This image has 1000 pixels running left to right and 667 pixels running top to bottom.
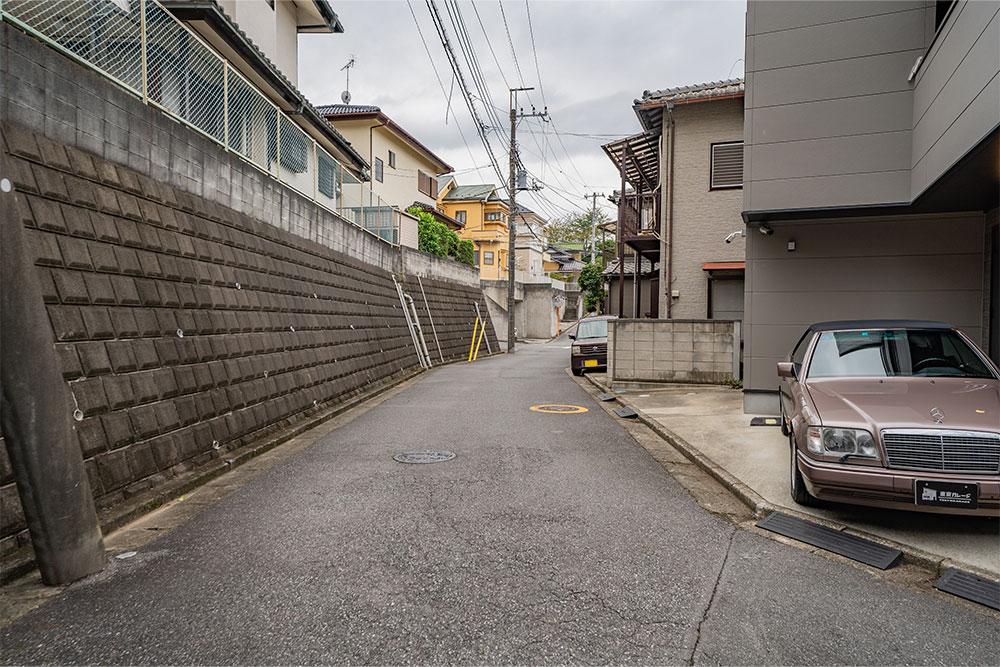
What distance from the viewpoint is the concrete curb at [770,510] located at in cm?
353

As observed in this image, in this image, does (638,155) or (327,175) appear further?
(638,155)

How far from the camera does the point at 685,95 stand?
13.6m

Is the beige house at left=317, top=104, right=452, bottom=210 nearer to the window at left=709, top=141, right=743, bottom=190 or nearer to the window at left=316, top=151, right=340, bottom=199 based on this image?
the window at left=316, top=151, right=340, bottom=199

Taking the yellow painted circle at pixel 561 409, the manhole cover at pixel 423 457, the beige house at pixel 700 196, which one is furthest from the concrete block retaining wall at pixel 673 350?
the manhole cover at pixel 423 457

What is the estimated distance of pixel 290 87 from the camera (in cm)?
1301

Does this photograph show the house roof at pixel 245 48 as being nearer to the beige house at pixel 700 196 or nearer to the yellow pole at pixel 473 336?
the beige house at pixel 700 196

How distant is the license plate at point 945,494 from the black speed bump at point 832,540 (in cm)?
39

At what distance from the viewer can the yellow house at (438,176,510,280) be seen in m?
45.3

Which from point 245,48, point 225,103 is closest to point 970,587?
point 225,103

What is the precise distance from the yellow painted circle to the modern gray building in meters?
2.61

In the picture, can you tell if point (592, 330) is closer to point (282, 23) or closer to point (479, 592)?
point (282, 23)

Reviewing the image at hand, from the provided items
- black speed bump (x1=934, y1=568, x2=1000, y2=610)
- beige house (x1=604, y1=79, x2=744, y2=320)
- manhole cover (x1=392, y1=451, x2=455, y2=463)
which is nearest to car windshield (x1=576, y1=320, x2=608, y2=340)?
beige house (x1=604, y1=79, x2=744, y2=320)

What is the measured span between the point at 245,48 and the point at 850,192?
10594 mm

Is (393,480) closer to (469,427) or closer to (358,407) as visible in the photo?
(469,427)
